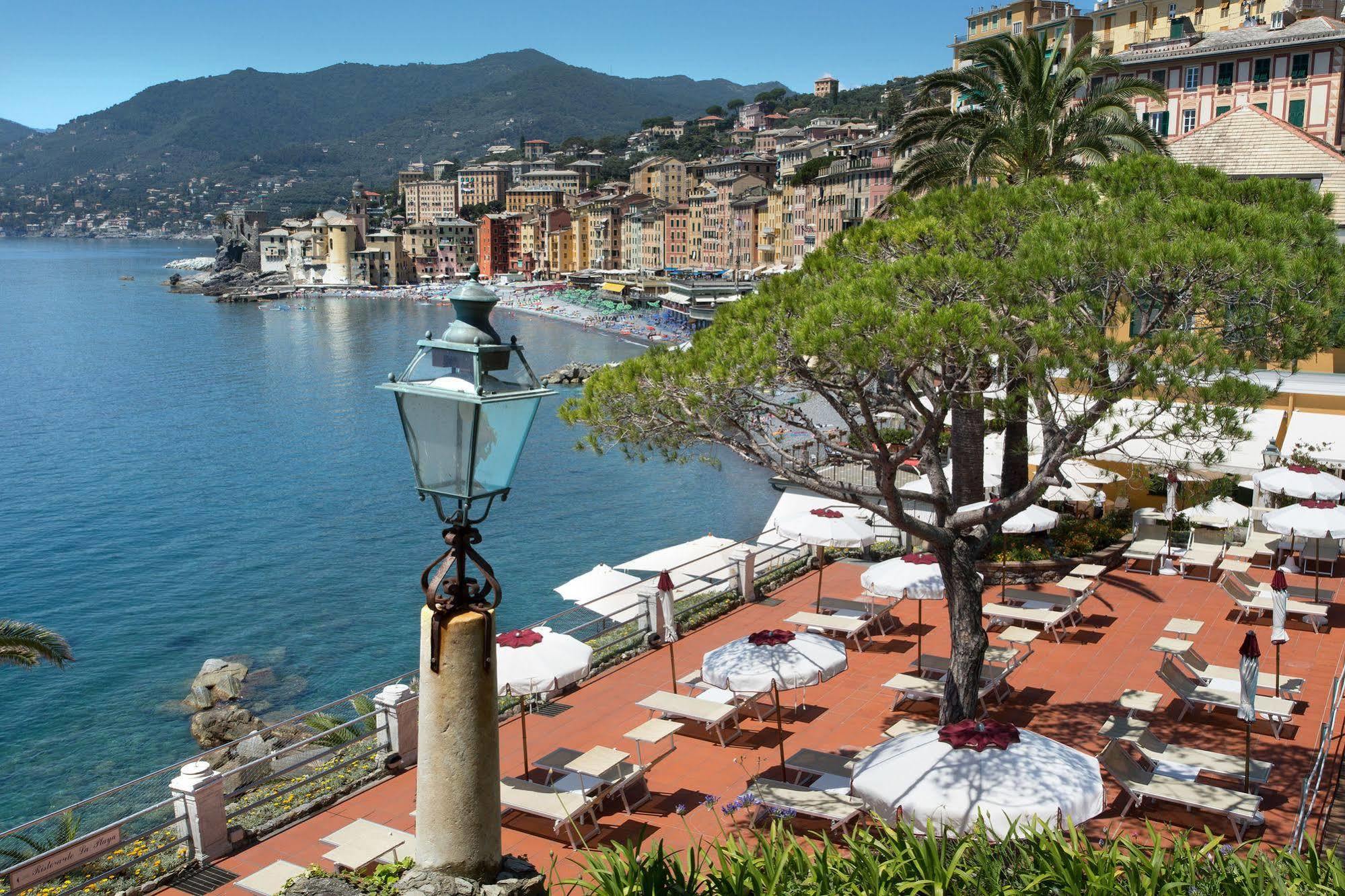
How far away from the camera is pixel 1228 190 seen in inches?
426

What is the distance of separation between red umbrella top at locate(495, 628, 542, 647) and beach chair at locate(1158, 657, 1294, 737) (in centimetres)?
614

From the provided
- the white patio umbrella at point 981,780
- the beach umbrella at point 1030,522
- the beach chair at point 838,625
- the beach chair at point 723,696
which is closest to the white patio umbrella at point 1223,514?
the beach umbrella at point 1030,522

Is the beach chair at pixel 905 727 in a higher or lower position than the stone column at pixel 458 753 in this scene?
lower

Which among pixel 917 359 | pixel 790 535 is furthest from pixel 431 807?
pixel 790 535

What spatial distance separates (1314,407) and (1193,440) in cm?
→ 1430

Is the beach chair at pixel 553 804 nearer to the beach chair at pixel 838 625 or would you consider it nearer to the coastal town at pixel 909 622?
the coastal town at pixel 909 622

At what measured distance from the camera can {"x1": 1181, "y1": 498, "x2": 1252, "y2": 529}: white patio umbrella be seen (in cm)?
1748

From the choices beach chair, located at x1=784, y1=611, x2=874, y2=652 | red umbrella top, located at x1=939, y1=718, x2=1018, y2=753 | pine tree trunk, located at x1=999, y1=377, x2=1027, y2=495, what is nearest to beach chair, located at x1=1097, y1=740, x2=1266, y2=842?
red umbrella top, located at x1=939, y1=718, x2=1018, y2=753

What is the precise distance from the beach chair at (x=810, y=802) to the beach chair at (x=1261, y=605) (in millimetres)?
7868

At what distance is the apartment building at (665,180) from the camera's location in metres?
155

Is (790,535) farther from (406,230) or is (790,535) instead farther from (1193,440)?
(406,230)

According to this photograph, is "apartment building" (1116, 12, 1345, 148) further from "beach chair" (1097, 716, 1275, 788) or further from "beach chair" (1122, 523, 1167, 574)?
"beach chair" (1097, 716, 1275, 788)

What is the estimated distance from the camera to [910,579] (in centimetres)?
1294

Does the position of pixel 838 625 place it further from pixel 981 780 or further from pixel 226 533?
pixel 226 533
